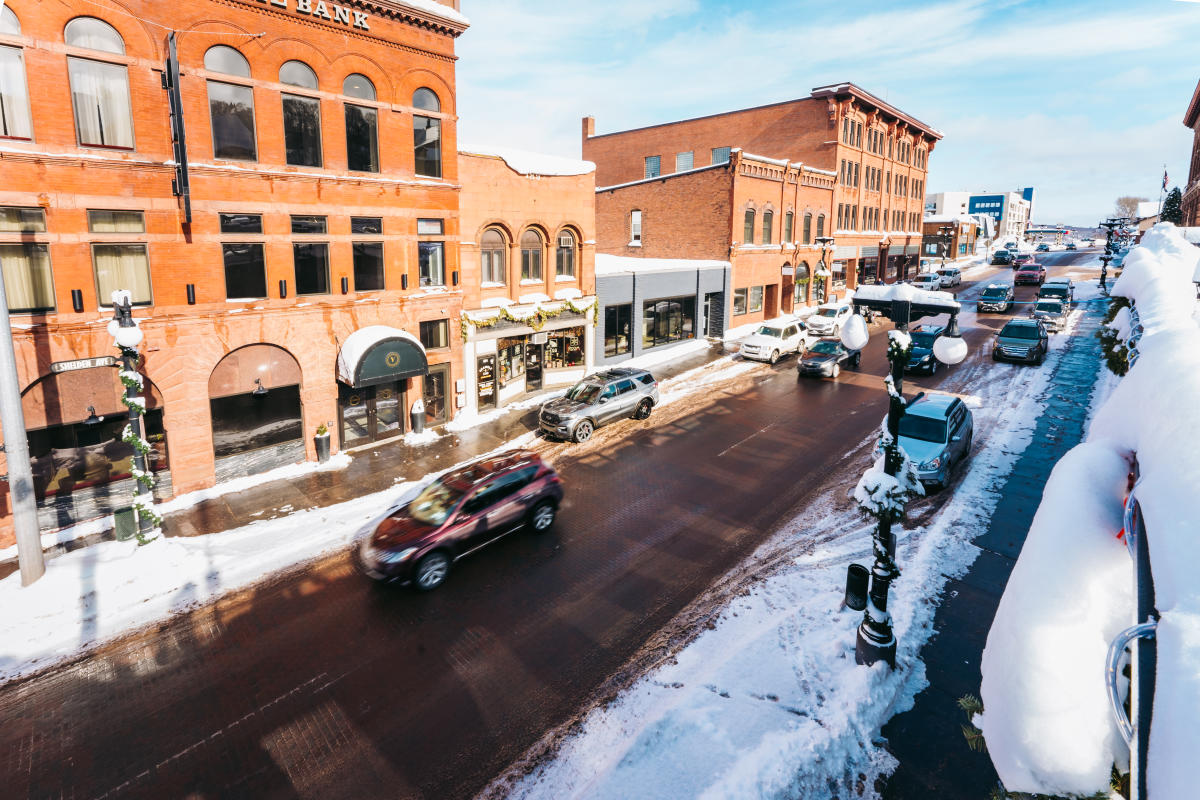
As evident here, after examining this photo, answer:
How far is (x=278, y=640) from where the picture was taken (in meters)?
10.7

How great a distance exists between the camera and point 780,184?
39375 millimetres

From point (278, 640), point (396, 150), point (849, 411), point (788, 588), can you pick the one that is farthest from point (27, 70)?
point (849, 411)

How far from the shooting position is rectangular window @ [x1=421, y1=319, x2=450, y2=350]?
21.2m

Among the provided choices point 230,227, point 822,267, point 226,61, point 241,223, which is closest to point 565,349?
point 241,223

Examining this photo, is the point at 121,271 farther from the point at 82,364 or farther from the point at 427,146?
the point at 427,146

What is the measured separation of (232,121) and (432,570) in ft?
42.1

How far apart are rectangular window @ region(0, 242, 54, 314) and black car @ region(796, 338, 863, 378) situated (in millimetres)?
24511

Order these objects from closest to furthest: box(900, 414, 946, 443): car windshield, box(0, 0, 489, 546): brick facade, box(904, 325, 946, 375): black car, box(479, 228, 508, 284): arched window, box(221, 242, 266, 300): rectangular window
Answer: box(0, 0, 489, 546): brick facade, box(900, 414, 946, 443): car windshield, box(221, 242, 266, 300): rectangular window, box(479, 228, 508, 284): arched window, box(904, 325, 946, 375): black car

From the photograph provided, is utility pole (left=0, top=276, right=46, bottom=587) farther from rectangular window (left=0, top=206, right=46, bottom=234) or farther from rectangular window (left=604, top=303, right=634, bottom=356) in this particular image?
rectangular window (left=604, top=303, right=634, bottom=356)

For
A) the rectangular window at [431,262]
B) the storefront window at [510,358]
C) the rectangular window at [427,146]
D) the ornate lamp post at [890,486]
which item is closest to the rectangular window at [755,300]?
the storefront window at [510,358]

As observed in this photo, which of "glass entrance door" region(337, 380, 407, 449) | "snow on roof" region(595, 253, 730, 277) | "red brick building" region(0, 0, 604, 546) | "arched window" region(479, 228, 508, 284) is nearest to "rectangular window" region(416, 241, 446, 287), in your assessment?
"red brick building" region(0, 0, 604, 546)

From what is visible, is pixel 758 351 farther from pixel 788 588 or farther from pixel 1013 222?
pixel 1013 222

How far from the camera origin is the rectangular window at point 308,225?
17844 mm

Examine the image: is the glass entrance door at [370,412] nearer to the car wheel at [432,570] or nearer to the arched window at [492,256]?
the arched window at [492,256]
